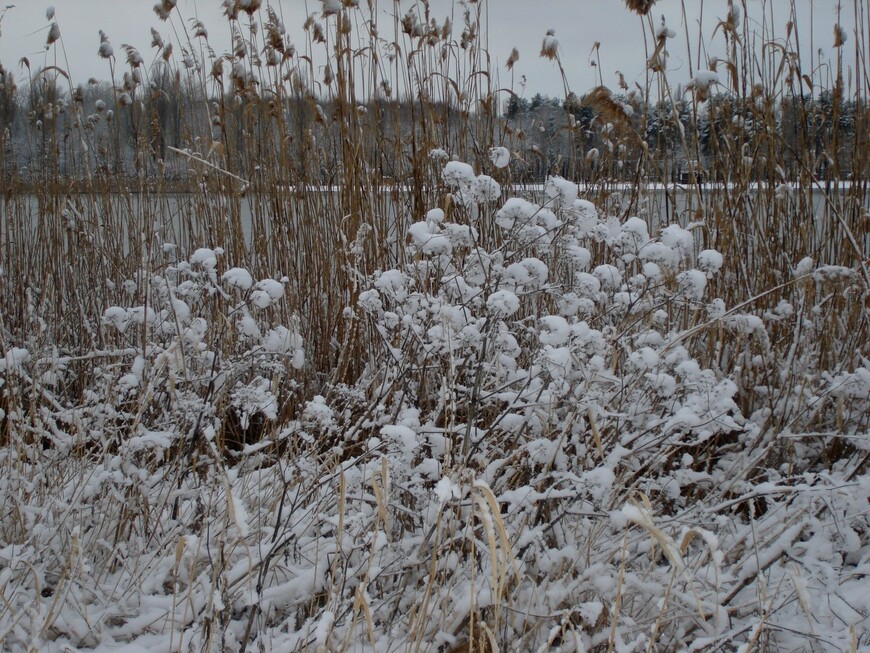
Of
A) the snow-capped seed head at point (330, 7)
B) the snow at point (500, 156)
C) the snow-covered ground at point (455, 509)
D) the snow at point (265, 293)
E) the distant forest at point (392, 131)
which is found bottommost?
the snow-covered ground at point (455, 509)

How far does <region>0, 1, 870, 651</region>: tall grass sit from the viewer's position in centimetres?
116

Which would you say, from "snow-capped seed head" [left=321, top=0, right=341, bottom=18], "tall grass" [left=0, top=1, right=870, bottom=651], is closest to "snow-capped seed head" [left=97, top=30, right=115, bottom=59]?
"tall grass" [left=0, top=1, right=870, bottom=651]

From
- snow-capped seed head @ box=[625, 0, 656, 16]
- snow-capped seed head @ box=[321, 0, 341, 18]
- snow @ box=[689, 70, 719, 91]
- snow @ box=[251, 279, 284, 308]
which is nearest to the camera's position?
snow @ box=[251, 279, 284, 308]

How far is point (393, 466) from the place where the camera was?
3.97 ft

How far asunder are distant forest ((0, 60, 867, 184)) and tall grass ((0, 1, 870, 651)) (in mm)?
23

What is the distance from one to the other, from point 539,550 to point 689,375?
447 mm

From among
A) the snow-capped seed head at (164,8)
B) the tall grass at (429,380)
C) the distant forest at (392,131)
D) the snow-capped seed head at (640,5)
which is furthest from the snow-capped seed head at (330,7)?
the snow-capped seed head at (640,5)

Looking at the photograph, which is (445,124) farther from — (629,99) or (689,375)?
(689,375)

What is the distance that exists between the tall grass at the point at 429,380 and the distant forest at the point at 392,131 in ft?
0.08

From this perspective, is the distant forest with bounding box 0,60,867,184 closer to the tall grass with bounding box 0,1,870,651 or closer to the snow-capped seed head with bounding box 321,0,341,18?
the tall grass with bounding box 0,1,870,651

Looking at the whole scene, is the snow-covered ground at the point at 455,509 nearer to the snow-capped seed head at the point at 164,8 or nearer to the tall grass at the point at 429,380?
the tall grass at the point at 429,380

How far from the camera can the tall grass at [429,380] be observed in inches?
45.5

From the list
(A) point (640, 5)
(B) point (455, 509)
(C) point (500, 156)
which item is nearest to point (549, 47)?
(A) point (640, 5)

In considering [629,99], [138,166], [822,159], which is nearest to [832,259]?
[822,159]
